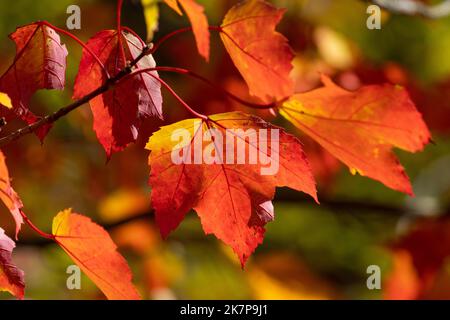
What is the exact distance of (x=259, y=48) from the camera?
630 mm

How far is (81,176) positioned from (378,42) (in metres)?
1.29

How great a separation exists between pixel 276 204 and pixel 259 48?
1308mm

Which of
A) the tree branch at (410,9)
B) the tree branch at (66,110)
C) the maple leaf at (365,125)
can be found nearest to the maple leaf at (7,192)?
the tree branch at (66,110)

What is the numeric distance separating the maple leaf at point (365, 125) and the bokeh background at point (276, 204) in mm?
891

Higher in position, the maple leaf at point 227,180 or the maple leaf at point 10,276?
the maple leaf at point 227,180

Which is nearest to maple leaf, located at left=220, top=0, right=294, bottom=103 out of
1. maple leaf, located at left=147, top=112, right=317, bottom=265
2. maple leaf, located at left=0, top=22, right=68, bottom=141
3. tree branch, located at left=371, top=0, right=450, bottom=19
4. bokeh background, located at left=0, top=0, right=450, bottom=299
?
maple leaf, located at left=147, top=112, right=317, bottom=265

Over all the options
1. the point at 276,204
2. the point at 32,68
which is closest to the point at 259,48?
the point at 32,68

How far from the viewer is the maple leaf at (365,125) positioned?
2.31 feet

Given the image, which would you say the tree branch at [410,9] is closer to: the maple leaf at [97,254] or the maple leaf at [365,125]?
the maple leaf at [365,125]

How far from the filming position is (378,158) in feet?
2.33

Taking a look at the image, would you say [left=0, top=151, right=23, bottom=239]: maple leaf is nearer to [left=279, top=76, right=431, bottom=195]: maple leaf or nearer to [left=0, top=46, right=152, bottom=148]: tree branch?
[left=0, top=46, right=152, bottom=148]: tree branch

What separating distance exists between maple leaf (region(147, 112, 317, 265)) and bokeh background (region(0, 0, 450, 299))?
1.02m

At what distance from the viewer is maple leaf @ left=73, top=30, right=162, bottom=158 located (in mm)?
629

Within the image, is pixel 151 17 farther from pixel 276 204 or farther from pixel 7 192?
pixel 276 204
